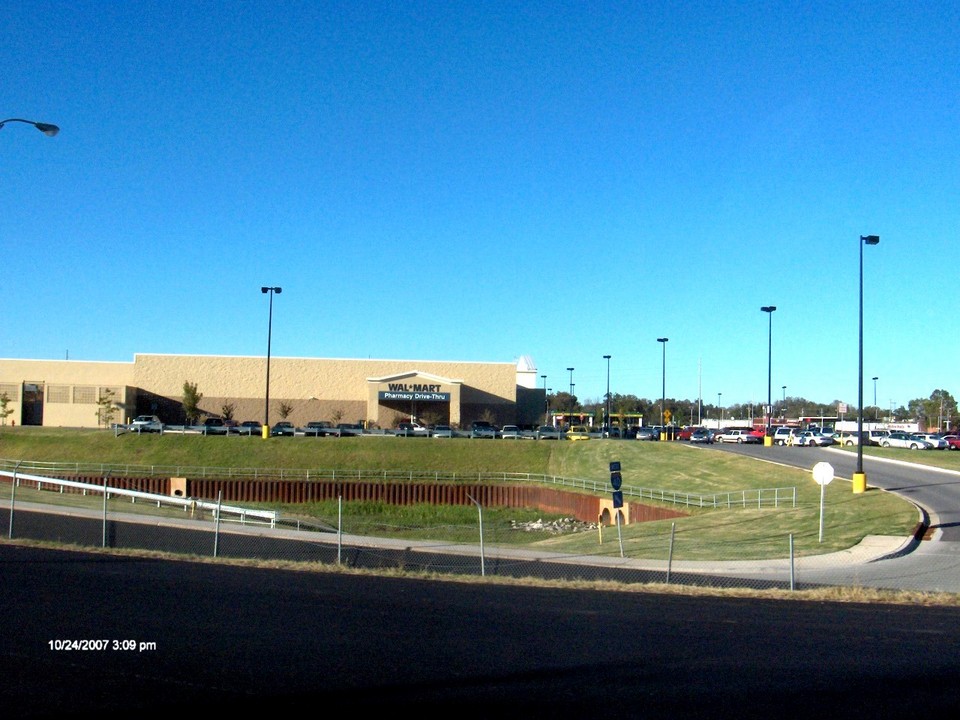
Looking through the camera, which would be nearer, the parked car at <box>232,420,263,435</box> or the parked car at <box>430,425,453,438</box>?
the parked car at <box>430,425,453,438</box>

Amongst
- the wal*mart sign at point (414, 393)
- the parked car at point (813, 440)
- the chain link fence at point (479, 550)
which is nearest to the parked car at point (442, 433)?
the wal*mart sign at point (414, 393)

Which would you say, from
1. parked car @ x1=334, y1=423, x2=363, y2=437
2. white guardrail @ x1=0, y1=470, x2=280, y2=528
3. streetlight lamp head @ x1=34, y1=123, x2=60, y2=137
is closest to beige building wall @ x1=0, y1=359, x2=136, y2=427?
parked car @ x1=334, y1=423, x2=363, y2=437

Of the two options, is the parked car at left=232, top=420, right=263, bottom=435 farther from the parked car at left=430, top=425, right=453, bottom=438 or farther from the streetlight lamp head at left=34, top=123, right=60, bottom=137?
the streetlight lamp head at left=34, top=123, right=60, bottom=137

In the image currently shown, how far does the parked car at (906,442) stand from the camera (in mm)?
68688

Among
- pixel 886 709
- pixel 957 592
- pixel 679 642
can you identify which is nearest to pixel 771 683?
pixel 886 709

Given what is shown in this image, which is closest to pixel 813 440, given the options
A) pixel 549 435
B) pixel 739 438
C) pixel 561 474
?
pixel 739 438

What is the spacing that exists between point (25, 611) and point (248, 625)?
125 inches

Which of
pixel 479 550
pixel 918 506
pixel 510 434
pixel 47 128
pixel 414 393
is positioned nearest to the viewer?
pixel 47 128

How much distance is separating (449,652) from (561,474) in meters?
48.3

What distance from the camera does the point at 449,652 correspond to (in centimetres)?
1052

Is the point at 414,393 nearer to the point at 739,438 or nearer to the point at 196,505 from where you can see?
the point at 739,438

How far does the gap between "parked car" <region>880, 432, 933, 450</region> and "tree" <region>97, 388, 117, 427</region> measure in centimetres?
6698

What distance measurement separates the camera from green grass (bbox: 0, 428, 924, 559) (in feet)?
84.4

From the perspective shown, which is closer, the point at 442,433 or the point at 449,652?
the point at 449,652
